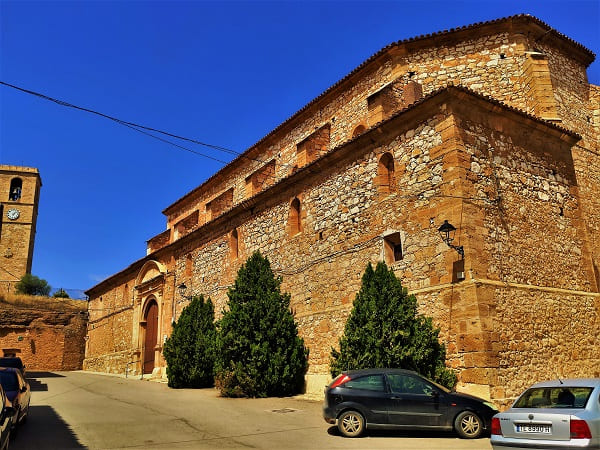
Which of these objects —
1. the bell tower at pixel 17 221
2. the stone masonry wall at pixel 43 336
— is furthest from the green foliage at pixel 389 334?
the bell tower at pixel 17 221

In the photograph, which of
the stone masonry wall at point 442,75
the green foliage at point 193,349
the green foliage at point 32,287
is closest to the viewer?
the stone masonry wall at point 442,75

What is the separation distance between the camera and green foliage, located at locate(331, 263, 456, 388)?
998 cm

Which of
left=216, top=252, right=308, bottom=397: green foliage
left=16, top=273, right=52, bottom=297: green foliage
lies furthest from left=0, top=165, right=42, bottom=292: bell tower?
left=216, top=252, right=308, bottom=397: green foliage

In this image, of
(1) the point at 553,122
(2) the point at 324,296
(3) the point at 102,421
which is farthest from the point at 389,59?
(3) the point at 102,421

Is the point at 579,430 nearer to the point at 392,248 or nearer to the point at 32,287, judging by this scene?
the point at 392,248

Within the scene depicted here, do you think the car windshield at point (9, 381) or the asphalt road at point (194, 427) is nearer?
the asphalt road at point (194, 427)

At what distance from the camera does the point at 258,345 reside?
13586 mm

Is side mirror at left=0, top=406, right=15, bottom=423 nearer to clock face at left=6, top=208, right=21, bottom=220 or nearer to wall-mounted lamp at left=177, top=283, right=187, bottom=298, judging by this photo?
wall-mounted lamp at left=177, top=283, right=187, bottom=298

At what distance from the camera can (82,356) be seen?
32.8 m

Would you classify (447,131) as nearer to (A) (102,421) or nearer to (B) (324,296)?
(B) (324,296)

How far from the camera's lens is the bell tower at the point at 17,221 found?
158 feet

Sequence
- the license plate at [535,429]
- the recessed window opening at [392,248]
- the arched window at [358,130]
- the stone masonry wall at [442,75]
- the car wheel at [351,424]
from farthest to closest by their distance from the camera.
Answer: the arched window at [358,130] < the stone masonry wall at [442,75] < the recessed window opening at [392,248] < the car wheel at [351,424] < the license plate at [535,429]

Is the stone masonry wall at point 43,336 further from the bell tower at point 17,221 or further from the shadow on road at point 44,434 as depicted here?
the shadow on road at point 44,434

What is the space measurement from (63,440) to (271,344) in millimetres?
6776
